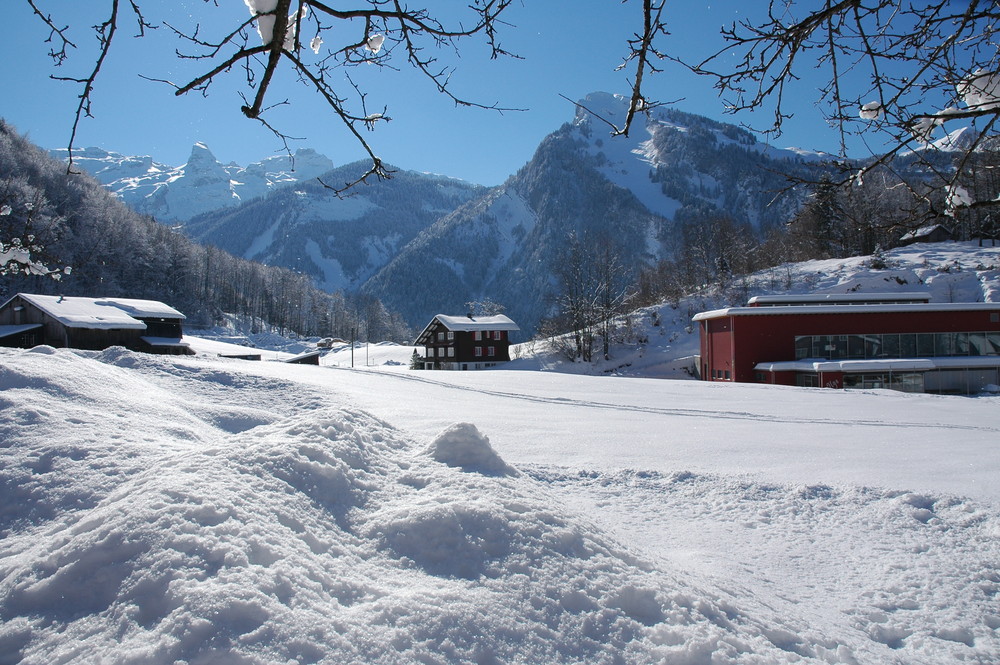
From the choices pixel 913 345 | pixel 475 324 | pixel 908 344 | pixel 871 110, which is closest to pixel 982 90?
pixel 871 110

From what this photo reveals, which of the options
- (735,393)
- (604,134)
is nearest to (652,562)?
(735,393)

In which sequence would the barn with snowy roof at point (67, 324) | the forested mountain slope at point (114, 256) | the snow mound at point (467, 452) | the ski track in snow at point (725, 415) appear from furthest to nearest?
the forested mountain slope at point (114, 256) < the barn with snowy roof at point (67, 324) < the ski track in snow at point (725, 415) < the snow mound at point (467, 452)

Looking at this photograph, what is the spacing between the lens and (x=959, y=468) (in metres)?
5.94

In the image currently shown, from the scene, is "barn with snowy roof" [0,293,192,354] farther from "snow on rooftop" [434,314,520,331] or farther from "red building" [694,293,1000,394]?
"red building" [694,293,1000,394]

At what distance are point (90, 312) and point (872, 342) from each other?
142 ft

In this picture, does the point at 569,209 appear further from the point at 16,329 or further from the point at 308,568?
the point at 308,568

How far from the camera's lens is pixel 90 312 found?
29.8 m

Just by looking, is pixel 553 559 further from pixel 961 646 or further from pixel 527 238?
pixel 527 238

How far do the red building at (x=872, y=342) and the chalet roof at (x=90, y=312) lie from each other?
34.5m

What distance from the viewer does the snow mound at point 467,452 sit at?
427 cm

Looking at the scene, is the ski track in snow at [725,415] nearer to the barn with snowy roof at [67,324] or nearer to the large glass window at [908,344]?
the large glass window at [908,344]

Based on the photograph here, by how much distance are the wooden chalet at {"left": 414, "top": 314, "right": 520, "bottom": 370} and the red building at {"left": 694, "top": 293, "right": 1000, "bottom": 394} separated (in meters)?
23.5

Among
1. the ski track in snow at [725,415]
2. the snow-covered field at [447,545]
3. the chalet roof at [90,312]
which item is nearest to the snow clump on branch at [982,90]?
the snow-covered field at [447,545]

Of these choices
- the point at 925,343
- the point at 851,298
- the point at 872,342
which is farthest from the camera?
the point at 851,298
